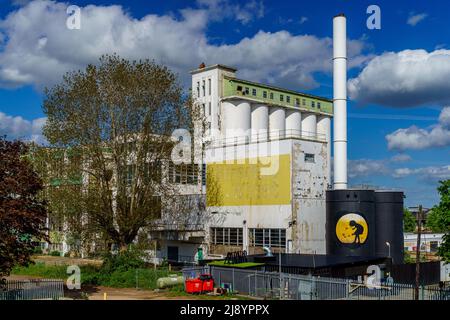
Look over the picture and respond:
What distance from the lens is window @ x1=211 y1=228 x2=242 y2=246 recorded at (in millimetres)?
55875

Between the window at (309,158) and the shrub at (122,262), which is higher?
the window at (309,158)

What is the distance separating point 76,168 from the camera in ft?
148

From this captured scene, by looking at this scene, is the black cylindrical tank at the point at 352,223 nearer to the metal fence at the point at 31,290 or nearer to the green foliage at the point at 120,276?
the green foliage at the point at 120,276

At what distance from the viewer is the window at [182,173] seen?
4903cm

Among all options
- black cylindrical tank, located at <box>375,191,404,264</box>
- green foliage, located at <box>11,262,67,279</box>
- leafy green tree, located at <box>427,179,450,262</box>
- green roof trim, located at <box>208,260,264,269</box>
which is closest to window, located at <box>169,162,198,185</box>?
green roof trim, located at <box>208,260,264,269</box>

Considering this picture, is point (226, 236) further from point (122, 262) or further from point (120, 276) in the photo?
point (120, 276)

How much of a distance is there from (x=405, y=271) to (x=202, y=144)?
21.5 m

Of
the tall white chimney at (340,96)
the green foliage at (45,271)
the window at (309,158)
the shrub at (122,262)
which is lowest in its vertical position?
the green foliage at (45,271)

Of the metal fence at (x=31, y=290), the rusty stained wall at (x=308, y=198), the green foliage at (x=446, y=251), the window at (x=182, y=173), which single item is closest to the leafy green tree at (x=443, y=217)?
the green foliage at (x=446, y=251)

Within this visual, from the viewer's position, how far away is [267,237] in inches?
2082

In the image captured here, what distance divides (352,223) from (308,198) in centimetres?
500

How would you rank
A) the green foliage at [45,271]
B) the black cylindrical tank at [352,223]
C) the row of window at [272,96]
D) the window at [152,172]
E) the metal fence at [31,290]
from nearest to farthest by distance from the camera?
the metal fence at [31,290] < the window at [152,172] < the green foliage at [45,271] < the black cylindrical tank at [352,223] < the row of window at [272,96]

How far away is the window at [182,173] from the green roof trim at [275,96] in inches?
1035

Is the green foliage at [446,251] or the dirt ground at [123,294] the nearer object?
the dirt ground at [123,294]
